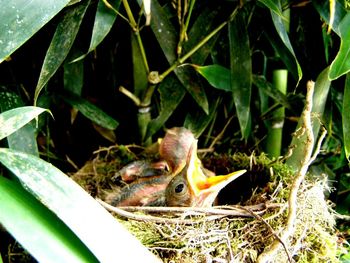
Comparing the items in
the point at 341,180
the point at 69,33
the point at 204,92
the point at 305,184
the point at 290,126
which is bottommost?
the point at 341,180

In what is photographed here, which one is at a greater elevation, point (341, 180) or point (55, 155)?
point (55, 155)

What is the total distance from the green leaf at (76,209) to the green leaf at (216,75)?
47 cm

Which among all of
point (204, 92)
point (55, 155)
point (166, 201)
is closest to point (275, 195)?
point (166, 201)

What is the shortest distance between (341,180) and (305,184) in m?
0.36

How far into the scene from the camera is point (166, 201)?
0.94m

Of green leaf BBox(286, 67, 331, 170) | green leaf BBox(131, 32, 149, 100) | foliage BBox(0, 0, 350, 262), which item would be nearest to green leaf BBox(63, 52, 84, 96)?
foliage BBox(0, 0, 350, 262)

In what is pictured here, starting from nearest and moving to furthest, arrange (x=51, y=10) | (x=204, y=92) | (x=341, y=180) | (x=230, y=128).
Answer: (x=51, y=10) < (x=204, y=92) < (x=341, y=180) < (x=230, y=128)

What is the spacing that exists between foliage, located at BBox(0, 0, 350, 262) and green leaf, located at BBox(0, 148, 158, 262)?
29 centimetres

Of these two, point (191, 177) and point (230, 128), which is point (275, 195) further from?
point (230, 128)

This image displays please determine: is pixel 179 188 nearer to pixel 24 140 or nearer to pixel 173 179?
pixel 173 179

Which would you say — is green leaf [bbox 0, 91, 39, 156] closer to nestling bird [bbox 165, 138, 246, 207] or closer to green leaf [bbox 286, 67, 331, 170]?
nestling bird [bbox 165, 138, 246, 207]

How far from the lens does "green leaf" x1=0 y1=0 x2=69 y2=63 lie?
2.17ft

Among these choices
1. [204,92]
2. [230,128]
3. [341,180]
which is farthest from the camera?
A: [230,128]

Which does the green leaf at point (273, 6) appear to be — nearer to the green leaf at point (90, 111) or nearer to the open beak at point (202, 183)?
the open beak at point (202, 183)
